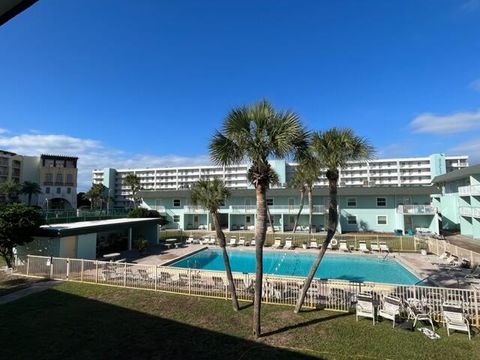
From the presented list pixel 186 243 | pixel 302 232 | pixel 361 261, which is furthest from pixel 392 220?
pixel 186 243

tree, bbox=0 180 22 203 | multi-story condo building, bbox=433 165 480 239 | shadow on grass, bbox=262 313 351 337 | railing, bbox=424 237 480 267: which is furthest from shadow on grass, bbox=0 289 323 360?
tree, bbox=0 180 22 203

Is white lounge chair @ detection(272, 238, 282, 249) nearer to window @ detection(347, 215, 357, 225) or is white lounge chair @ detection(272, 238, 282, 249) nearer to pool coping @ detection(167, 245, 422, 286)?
pool coping @ detection(167, 245, 422, 286)

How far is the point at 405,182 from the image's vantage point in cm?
9181

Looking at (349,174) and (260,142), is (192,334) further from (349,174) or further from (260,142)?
(349,174)

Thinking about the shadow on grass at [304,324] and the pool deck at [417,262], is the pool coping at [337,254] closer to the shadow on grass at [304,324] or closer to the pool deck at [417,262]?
the pool deck at [417,262]

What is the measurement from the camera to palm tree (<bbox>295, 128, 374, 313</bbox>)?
1120 centimetres

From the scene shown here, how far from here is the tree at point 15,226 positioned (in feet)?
57.0

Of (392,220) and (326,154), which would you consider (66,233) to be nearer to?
(326,154)

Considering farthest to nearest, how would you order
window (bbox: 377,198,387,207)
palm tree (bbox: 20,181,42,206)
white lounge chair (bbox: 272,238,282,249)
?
palm tree (bbox: 20,181,42,206), window (bbox: 377,198,387,207), white lounge chair (bbox: 272,238,282,249)

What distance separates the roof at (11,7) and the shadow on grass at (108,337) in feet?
Answer: 26.7

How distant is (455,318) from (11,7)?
12.7 meters

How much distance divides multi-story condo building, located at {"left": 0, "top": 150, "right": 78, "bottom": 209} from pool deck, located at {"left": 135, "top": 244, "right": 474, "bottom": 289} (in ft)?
249

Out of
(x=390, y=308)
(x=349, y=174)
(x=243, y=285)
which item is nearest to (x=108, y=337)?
(x=243, y=285)

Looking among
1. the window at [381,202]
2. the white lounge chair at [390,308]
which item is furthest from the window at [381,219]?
the white lounge chair at [390,308]
